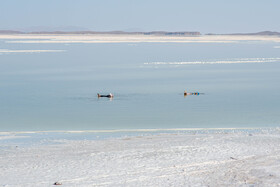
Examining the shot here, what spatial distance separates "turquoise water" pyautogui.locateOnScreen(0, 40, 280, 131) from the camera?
1338 centimetres

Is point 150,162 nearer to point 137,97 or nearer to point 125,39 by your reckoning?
point 137,97

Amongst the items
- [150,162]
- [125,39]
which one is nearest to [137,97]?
[150,162]

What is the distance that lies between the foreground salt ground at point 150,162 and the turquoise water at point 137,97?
7.64 ft

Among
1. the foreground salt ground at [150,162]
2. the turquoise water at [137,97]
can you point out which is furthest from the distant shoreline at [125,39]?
the foreground salt ground at [150,162]

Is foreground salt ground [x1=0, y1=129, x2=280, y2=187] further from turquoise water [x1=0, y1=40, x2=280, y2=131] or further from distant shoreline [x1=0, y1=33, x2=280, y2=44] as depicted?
distant shoreline [x1=0, y1=33, x2=280, y2=44]

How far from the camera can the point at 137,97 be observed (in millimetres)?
18250

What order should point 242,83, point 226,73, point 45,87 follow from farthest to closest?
point 226,73, point 242,83, point 45,87

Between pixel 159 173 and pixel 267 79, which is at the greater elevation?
pixel 267 79

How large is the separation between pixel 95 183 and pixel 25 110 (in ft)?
27.1

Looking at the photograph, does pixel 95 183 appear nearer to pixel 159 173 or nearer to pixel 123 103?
pixel 159 173

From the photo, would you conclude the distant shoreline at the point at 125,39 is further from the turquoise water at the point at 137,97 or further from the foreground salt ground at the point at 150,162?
the foreground salt ground at the point at 150,162

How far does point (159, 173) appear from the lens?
8.05 metres

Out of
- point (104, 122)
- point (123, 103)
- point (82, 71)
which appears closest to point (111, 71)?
point (82, 71)

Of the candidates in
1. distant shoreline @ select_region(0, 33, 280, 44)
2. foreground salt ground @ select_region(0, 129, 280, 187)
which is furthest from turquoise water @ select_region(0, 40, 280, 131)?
distant shoreline @ select_region(0, 33, 280, 44)
